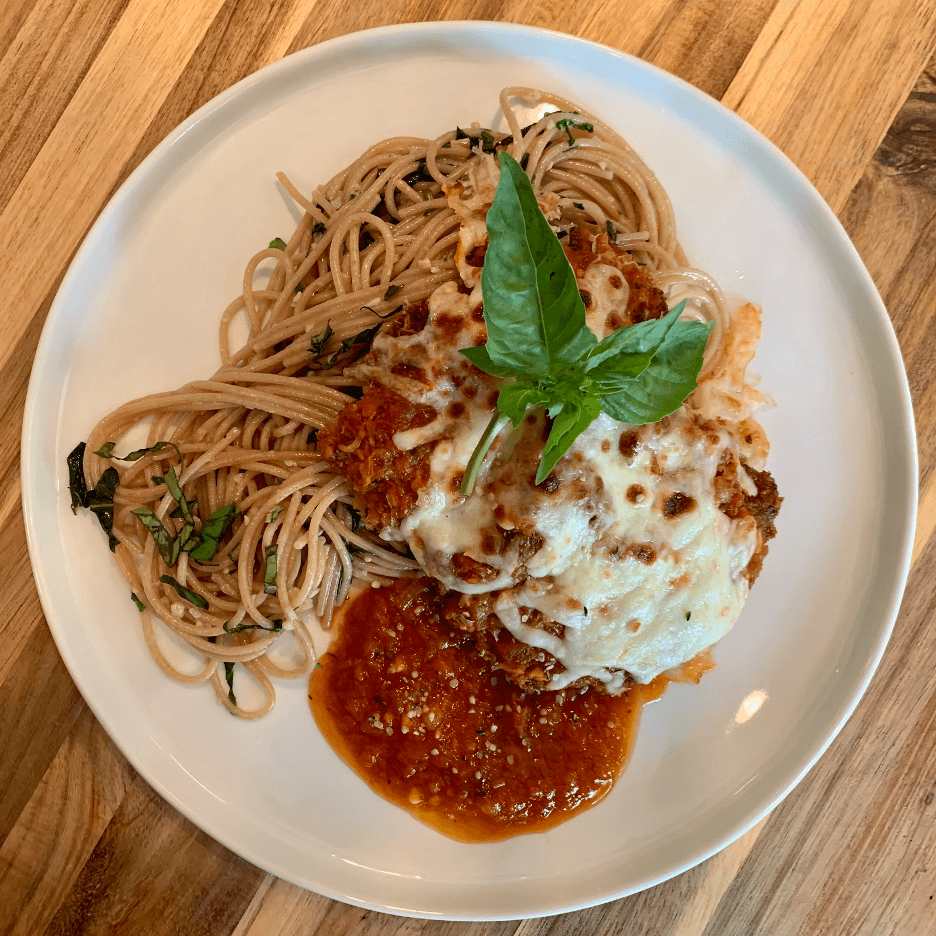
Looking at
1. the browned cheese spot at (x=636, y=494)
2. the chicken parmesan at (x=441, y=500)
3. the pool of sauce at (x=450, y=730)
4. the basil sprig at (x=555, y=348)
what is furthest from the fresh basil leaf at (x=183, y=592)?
the browned cheese spot at (x=636, y=494)

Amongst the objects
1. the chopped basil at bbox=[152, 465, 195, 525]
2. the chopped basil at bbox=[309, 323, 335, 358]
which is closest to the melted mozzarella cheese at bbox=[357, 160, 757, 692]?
the chopped basil at bbox=[309, 323, 335, 358]

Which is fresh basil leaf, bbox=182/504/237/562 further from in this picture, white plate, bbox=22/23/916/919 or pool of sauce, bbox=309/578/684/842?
pool of sauce, bbox=309/578/684/842

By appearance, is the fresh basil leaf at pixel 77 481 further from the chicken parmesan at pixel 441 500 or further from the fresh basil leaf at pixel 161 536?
the fresh basil leaf at pixel 161 536

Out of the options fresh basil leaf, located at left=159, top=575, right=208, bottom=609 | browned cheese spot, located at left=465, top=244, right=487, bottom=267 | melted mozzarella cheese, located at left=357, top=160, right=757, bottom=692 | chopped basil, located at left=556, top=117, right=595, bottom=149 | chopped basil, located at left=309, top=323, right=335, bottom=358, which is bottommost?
fresh basil leaf, located at left=159, top=575, right=208, bottom=609

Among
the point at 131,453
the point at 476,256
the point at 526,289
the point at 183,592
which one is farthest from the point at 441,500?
the point at 131,453

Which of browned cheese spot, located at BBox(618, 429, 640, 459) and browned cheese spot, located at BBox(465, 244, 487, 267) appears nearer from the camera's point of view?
browned cheese spot, located at BBox(618, 429, 640, 459)
